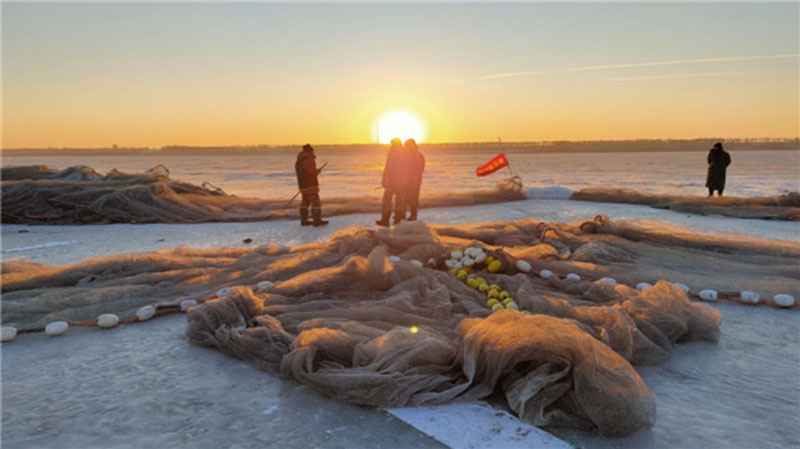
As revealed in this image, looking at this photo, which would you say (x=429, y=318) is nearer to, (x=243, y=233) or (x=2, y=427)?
(x=2, y=427)

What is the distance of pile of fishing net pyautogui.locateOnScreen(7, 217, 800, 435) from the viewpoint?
248 centimetres

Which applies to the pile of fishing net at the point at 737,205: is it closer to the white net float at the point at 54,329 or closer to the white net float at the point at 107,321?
the white net float at the point at 107,321

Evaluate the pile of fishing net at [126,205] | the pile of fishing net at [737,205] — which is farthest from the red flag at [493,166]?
the pile of fishing net at [737,205]

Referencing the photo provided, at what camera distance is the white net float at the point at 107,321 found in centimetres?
389

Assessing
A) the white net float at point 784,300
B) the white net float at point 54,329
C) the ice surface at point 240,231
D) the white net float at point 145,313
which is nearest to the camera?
the white net float at point 54,329

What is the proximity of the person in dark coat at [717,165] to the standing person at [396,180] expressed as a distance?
8.25 m

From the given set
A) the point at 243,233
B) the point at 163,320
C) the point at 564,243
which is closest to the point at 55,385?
the point at 163,320

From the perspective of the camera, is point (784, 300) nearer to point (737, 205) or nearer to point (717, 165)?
point (737, 205)

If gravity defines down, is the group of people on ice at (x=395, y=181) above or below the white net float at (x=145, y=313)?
above

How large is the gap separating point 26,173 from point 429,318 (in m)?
14.5

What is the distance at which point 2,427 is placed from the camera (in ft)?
8.15

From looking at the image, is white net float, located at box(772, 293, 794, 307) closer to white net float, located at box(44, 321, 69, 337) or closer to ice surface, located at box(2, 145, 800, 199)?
white net float, located at box(44, 321, 69, 337)

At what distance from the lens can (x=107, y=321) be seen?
389 cm

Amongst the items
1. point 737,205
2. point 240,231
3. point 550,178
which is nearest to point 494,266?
point 240,231
